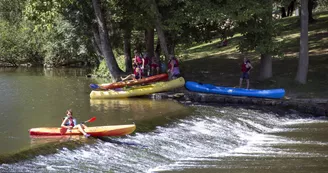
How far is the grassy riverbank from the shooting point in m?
20.4

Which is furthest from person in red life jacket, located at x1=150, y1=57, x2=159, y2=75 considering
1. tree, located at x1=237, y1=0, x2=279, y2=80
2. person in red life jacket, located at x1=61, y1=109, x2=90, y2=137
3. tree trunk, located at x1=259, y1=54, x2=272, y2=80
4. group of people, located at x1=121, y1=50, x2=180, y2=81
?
person in red life jacket, located at x1=61, y1=109, x2=90, y2=137

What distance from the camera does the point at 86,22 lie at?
28312mm

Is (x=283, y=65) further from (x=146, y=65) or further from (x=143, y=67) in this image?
(x=143, y=67)

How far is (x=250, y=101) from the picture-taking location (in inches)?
747

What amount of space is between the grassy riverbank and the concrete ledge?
1.02m

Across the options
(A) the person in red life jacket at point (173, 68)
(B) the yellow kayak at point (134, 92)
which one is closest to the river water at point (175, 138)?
(B) the yellow kayak at point (134, 92)

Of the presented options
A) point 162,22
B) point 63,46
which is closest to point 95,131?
point 162,22

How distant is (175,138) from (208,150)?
1.24 m

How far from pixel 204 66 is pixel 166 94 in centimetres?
800

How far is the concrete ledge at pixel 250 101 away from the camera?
17.7 meters

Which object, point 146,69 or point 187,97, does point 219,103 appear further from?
point 146,69

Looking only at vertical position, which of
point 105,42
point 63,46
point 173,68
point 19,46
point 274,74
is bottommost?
point 274,74

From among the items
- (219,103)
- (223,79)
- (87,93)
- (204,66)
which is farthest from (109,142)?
(204,66)

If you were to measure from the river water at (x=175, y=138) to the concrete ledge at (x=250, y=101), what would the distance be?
0.44m
